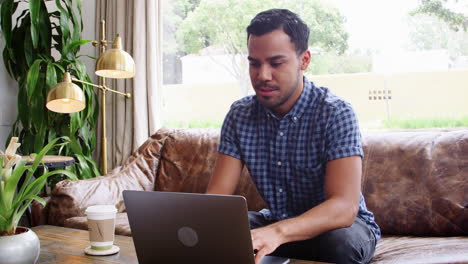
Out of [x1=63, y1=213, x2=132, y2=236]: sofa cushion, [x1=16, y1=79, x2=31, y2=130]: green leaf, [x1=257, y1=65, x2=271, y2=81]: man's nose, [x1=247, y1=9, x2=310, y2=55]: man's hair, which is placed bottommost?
[x1=63, y1=213, x2=132, y2=236]: sofa cushion

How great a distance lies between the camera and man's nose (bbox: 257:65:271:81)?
153 centimetres

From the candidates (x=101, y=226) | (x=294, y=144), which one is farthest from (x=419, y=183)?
(x=101, y=226)

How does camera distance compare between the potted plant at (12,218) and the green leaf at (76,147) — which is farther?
the green leaf at (76,147)

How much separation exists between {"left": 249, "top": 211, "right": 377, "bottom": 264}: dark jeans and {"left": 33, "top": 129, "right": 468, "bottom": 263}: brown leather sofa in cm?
29

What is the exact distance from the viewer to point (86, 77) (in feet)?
10.7

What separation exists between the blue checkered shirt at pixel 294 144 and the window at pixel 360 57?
135cm

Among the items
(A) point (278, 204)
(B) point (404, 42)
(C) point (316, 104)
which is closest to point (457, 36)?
(B) point (404, 42)

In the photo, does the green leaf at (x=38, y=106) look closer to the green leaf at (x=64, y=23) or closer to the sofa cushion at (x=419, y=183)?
the green leaf at (x=64, y=23)

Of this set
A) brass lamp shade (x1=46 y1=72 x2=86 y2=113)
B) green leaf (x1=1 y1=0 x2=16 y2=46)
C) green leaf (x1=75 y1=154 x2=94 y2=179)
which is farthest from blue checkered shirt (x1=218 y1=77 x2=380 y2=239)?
green leaf (x1=1 y1=0 x2=16 y2=46)

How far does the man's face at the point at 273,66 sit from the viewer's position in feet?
5.05

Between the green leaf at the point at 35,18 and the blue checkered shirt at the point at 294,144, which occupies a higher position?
the green leaf at the point at 35,18

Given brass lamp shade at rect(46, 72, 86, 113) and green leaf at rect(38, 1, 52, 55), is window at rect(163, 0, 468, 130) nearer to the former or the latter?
green leaf at rect(38, 1, 52, 55)

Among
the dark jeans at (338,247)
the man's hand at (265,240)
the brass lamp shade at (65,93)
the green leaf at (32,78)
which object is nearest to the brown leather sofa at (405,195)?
the dark jeans at (338,247)

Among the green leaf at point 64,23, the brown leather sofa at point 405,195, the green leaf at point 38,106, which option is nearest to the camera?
the brown leather sofa at point 405,195
